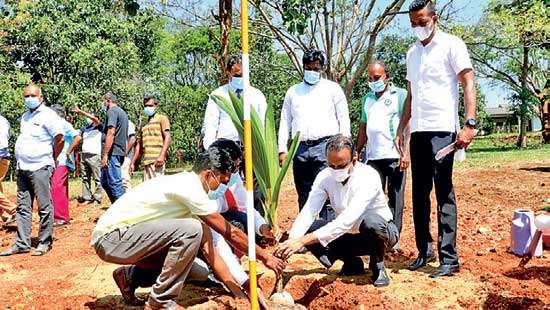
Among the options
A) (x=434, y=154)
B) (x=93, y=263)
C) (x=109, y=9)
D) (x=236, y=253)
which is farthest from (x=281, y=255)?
(x=109, y=9)

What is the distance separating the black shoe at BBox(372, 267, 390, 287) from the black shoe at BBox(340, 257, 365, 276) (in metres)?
0.23

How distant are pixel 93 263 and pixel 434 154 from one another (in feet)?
10.2

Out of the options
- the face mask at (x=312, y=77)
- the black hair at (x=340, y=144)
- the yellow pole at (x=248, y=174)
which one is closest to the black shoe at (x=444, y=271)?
the black hair at (x=340, y=144)

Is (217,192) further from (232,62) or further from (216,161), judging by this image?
(232,62)

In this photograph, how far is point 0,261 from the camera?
18.7 feet

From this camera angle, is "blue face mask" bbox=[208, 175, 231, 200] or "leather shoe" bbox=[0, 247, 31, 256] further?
"leather shoe" bbox=[0, 247, 31, 256]

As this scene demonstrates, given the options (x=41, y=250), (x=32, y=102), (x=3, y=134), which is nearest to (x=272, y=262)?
(x=41, y=250)

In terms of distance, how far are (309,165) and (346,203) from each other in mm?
1015

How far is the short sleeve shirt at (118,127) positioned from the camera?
7.68 m

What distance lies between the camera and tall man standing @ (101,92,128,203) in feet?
25.0

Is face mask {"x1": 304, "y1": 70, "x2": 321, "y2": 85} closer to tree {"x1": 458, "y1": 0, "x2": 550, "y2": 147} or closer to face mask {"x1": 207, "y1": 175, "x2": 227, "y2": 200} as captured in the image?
face mask {"x1": 207, "y1": 175, "x2": 227, "y2": 200}

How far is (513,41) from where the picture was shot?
20.0m

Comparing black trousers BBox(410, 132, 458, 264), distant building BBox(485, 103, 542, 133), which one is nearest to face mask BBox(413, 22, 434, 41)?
black trousers BBox(410, 132, 458, 264)

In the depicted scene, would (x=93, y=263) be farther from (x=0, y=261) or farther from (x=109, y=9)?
(x=109, y=9)
